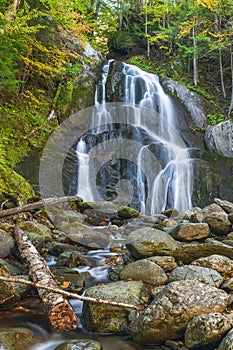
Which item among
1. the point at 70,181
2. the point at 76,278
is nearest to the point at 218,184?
the point at 70,181

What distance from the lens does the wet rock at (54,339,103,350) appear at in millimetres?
2893

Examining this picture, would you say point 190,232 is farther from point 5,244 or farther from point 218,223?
point 5,244

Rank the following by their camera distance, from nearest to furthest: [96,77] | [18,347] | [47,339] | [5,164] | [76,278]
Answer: [18,347] < [47,339] < [76,278] < [5,164] < [96,77]

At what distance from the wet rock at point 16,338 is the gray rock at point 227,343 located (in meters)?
1.91

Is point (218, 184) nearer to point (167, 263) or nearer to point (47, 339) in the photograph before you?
point (167, 263)

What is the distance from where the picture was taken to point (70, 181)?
36.4 ft

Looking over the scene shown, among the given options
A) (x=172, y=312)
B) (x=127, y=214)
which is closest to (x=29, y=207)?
(x=127, y=214)

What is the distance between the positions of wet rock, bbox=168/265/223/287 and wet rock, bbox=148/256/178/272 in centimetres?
56

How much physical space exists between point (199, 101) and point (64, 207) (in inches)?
410

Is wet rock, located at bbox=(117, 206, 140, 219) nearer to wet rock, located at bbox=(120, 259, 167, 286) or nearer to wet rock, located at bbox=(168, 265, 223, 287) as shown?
wet rock, located at bbox=(120, 259, 167, 286)

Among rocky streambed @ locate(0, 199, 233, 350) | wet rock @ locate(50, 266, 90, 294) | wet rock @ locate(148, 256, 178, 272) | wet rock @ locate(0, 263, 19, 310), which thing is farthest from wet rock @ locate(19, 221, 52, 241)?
wet rock @ locate(148, 256, 178, 272)

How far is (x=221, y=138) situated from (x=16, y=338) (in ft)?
42.6

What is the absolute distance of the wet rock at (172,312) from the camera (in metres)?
3.08

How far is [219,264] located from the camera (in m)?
4.49
